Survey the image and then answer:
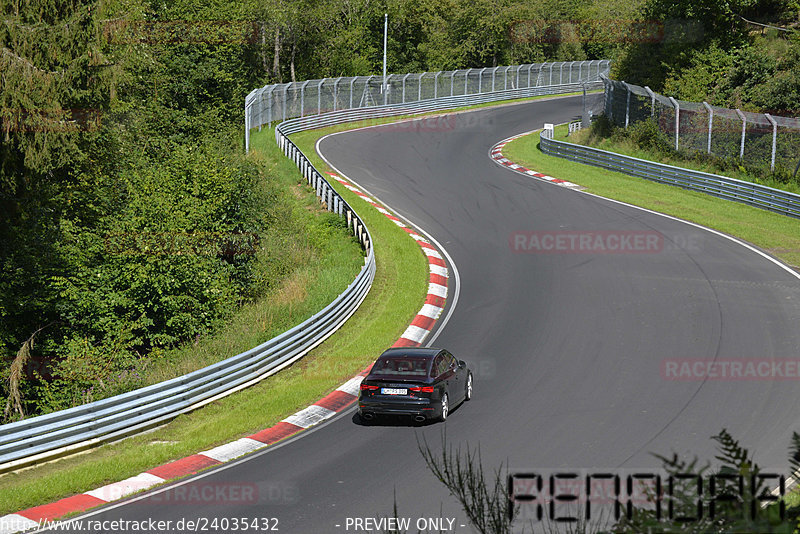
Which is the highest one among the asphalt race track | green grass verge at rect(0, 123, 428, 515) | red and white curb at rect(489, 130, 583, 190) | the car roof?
red and white curb at rect(489, 130, 583, 190)

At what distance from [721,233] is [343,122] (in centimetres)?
3049

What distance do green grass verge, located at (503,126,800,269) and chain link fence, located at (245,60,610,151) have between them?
603 inches

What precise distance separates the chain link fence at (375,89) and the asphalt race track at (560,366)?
17.9 metres

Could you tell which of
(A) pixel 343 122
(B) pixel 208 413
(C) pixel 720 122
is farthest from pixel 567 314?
(A) pixel 343 122

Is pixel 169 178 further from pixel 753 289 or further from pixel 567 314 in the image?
pixel 753 289

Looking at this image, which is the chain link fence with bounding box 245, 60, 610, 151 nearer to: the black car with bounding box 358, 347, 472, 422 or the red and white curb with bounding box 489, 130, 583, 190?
the red and white curb with bounding box 489, 130, 583, 190

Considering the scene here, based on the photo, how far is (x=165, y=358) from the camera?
949 inches

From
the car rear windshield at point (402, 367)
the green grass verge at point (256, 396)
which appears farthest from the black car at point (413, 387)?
the green grass verge at point (256, 396)

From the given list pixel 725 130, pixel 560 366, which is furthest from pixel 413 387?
pixel 725 130

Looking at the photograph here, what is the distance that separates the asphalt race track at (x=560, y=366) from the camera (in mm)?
13648

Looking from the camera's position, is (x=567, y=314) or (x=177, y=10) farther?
(x=177, y=10)

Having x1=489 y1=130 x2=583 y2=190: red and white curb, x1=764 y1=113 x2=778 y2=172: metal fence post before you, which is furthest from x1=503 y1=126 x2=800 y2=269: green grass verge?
x1=764 y1=113 x2=778 y2=172: metal fence post

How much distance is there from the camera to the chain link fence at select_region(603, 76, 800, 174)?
3538cm

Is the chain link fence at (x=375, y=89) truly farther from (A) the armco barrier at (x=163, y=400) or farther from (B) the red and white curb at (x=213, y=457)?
(B) the red and white curb at (x=213, y=457)
